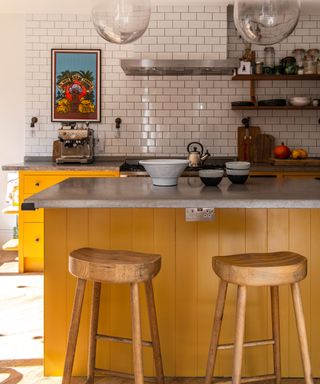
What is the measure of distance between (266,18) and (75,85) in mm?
3457

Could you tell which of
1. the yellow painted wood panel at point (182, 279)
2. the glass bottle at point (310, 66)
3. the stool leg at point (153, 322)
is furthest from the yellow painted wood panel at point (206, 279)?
the glass bottle at point (310, 66)

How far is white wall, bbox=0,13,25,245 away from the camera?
605 cm


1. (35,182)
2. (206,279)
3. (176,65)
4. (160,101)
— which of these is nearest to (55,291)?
(206,279)

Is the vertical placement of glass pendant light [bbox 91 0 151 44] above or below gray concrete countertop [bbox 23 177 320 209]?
→ above

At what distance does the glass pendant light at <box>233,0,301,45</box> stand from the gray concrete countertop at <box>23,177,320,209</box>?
30.5 inches

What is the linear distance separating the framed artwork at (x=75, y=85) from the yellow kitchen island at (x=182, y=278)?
3.04 meters

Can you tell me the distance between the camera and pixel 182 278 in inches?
117

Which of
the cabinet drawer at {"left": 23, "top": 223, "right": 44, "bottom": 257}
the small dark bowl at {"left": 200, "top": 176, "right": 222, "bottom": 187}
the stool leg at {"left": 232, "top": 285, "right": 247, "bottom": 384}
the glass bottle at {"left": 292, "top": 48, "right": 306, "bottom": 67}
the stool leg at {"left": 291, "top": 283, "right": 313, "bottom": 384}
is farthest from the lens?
the glass bottle at {"left": 292, "top": 48, "right": 306, "bottom": 67}

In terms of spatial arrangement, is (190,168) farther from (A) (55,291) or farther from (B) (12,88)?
(A) (55,291)

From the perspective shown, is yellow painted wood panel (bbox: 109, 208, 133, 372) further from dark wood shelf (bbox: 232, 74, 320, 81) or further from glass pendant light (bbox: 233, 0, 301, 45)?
dark wood shelf (bbox: 232, 74, 320, 81)

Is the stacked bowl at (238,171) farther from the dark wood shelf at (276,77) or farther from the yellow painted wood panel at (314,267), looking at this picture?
the dark wood shelf at (276,77)

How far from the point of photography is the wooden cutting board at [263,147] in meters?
5.88

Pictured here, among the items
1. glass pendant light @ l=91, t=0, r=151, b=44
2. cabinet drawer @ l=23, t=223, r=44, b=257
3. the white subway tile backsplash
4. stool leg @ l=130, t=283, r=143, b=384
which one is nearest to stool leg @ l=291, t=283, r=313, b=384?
stool leg @ l=130, t=283, r=143, b=384

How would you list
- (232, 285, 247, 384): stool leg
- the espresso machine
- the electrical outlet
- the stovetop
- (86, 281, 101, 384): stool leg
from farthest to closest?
the espresso machine
the stovetop
the electrical outlet
(86, 281, 101, 384): stool leg
(232, 285, 247, 384): stool leg
